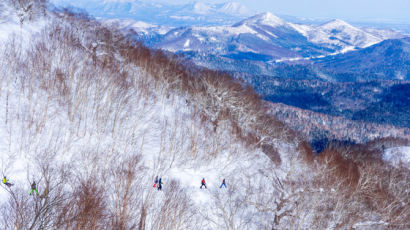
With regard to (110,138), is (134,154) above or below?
below

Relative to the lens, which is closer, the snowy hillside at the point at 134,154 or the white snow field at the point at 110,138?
the snowy hillside at the point at 134,154

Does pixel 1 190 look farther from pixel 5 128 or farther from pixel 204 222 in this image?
pixel 204 222

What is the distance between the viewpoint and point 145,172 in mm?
33594

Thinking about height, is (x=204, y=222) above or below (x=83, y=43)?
below

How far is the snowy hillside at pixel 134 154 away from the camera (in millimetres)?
23081

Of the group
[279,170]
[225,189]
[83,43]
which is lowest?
[279,170]

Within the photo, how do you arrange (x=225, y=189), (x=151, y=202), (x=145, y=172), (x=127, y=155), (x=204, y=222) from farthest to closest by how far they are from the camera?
1. (x=225, y=189)
2. (x=127, y=155)
3. (x=145, y=172)
4. (x=204, y=222)
5. (x=151, y=202)

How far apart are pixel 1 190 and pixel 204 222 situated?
21561 millimetres

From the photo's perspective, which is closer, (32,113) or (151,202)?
(151,202)

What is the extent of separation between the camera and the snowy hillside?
23.1 metres

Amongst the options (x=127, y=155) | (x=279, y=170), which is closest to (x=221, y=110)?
(x=279, y=170)

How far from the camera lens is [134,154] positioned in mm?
36656

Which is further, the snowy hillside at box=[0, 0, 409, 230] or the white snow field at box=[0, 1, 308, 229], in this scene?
the white snow field at box=[0, 1, 308, 229]

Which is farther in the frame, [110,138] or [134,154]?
[110,138]
